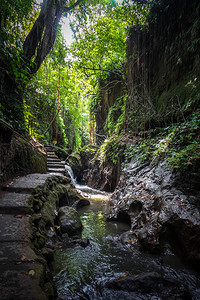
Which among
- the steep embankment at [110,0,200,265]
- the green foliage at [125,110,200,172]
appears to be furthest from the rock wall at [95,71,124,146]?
the green foliage at [125,110,200,172]

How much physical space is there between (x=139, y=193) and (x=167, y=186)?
930 millimetres

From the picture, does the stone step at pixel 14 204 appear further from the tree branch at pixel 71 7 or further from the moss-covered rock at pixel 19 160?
the tree branch at pixel 71 7

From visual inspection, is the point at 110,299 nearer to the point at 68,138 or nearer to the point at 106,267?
the point at 106,267

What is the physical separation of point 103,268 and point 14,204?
5.77ft

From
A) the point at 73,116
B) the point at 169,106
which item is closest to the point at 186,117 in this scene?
the point at 169,106

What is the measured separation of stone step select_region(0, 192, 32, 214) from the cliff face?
452cm

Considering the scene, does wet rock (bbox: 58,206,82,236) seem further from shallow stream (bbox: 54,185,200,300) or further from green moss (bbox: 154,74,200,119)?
green moss (bbox: 154,74,200,119)

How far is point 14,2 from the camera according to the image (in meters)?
3.46

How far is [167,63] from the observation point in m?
5.52

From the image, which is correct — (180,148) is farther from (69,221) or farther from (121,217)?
(69,221)

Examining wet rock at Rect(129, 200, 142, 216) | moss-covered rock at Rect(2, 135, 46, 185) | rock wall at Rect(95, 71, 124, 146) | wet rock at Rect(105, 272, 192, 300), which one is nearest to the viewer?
wet rock at Rect(105, 272, 192, 300)

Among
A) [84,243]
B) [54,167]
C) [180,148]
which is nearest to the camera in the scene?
[84,243]

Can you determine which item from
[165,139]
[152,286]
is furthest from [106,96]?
[152,286]

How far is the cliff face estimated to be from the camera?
4406mm
